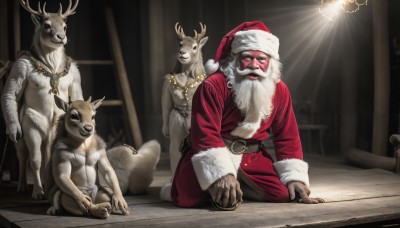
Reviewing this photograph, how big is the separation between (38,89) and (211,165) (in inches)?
64.6

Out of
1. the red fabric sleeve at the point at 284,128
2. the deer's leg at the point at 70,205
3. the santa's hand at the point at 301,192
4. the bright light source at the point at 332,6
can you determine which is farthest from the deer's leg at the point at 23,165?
the bright light source at the point at 332,6

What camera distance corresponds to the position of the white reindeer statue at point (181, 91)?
5.18 metres

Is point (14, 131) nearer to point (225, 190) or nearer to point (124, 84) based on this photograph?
point (225, 190)

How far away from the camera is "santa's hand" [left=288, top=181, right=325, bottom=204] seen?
4328 mm

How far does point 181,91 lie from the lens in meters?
5.24

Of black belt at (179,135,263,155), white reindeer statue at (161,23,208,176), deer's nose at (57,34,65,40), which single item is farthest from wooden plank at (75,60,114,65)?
black belt at (179,135,263,155)

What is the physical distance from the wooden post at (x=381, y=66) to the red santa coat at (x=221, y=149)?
9.36 ft

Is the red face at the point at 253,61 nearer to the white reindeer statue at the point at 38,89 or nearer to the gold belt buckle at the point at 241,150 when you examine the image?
the gold belt buckle at the point at 241,150

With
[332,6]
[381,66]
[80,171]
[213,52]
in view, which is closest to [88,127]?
[80,171]

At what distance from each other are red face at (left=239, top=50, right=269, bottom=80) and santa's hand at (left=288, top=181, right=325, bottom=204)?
0.79m

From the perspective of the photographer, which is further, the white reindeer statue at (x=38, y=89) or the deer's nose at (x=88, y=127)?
the white reindeer statue at (x=38, y=89)

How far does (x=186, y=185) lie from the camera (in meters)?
4.26

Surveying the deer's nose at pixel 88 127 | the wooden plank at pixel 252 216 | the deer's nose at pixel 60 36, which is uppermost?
the deer's nose at pixel 60 36

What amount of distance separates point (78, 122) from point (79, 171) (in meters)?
0.32
